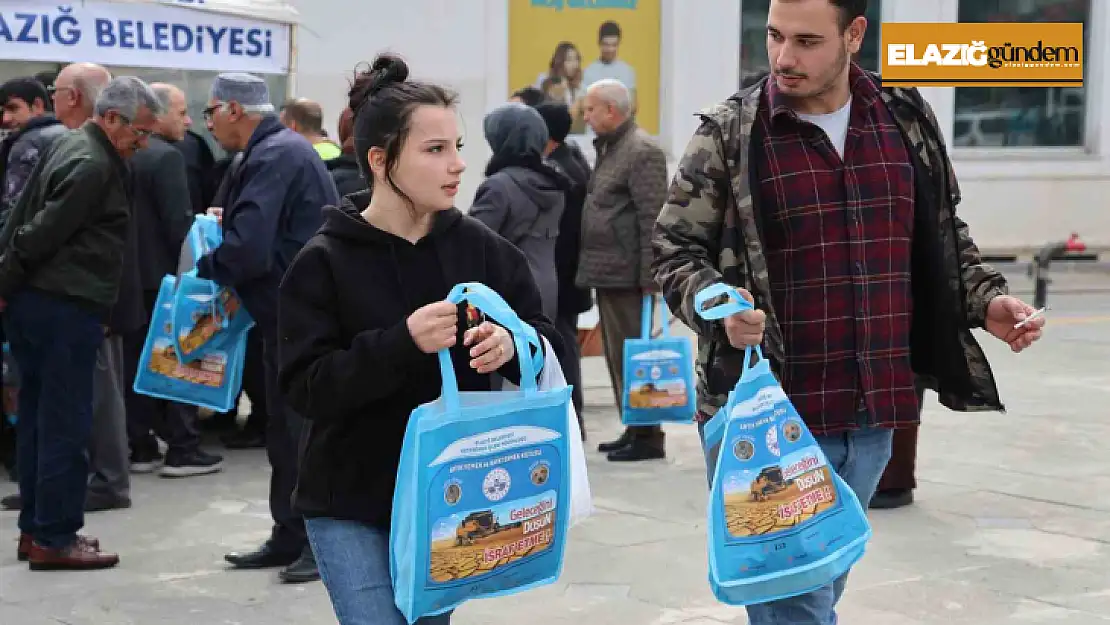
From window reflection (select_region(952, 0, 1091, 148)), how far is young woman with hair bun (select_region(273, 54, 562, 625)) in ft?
59.5

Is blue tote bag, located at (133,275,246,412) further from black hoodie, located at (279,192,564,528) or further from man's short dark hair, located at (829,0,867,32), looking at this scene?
man's short dark hair, located at (829,0,867,32)

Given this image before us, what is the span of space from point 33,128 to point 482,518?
5051 mm

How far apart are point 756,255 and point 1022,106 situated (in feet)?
60.4

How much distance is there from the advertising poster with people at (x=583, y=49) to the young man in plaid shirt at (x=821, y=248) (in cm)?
1449

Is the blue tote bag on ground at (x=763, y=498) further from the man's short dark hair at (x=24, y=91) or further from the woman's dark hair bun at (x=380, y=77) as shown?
the man's short dark hair at (x=24, y=91)

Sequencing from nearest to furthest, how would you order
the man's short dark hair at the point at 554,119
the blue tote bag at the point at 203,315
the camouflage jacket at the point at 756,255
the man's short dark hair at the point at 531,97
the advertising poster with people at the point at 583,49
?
the camouflage jacket at the point at 756,255 → the blue tote bag at the point at 203,315 → the man's short dark hair at the point at 554,119 → the man's short dark hair at the point at 531,97 → the advertising poster with people at the point at 583,49

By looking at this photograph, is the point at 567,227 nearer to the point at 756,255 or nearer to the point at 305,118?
the point at 305,118

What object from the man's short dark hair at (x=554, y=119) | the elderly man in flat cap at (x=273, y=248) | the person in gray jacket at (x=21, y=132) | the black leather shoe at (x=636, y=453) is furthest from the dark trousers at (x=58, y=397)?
the man's short dark hair at (x=554, y=119)

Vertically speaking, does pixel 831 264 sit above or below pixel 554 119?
below

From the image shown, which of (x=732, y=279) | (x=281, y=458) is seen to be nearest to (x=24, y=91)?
(x=281, y=458)

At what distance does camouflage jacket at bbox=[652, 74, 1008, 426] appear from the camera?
12.0 feet

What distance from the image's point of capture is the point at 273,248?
6.37m

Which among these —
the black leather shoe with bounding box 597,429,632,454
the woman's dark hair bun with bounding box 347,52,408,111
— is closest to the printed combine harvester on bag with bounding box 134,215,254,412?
the black leather shoe with bounding box 597,429,632,454

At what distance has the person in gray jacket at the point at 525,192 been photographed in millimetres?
8164
